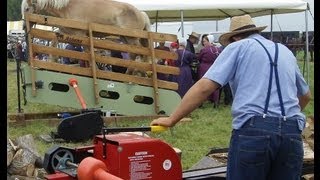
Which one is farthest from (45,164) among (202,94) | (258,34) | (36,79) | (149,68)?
(149,68)

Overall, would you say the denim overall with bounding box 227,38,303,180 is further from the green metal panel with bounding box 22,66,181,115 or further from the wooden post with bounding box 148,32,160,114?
the wooden post with bounding box 148,32,160,114

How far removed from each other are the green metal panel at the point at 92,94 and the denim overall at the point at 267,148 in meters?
6.42

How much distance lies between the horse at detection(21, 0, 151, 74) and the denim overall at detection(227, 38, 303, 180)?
7.04 metres

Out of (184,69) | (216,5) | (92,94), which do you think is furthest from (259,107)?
(216,5)

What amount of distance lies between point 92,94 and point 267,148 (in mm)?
6634

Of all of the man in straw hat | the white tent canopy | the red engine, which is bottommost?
the red engine

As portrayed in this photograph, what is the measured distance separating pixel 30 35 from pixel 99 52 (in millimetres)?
1551

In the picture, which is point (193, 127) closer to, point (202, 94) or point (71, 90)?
point (71, 90)

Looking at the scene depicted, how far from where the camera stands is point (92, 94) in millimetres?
9414

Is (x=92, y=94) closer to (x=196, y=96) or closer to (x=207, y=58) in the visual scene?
(x=207, y=58)

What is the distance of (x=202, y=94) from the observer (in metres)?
3.13

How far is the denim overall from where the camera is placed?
3062 millimetres

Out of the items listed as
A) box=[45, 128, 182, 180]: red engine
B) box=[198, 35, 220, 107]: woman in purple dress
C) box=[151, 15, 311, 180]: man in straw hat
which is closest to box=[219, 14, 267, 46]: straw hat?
box=[151, 15, 311, 180]: man in straw hat

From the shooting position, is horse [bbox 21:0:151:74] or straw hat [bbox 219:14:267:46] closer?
straw hat [bbox 219:14:267:46]
